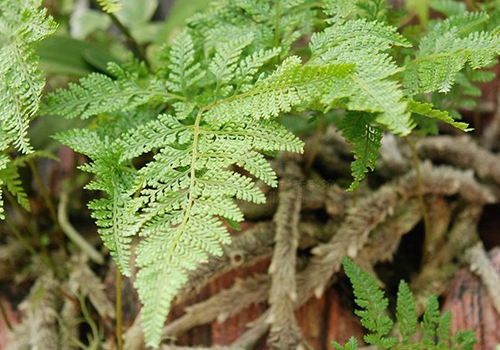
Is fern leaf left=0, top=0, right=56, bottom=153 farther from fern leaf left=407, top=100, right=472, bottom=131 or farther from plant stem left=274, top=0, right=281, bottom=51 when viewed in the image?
fern leaf left=407, top=100, right=472, bottom=131

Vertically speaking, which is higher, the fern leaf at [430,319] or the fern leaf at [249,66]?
the fern leaf at [249,66]

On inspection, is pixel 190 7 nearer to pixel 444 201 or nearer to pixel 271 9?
pixel 271 9

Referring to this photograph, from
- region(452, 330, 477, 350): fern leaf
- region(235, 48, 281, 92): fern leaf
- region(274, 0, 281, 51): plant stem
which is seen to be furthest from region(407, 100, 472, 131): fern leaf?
region(452, 330, 477, 350): fern leaf

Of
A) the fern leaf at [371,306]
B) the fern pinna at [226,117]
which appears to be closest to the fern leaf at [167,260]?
the fern pinna at [226,117]

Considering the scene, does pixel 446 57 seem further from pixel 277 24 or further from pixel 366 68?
pixel 277 24

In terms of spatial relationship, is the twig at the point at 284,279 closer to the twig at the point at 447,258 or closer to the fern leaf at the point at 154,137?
the twig at the point at 447,258

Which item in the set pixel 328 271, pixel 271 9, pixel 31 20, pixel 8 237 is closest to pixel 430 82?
pixel 271 9
